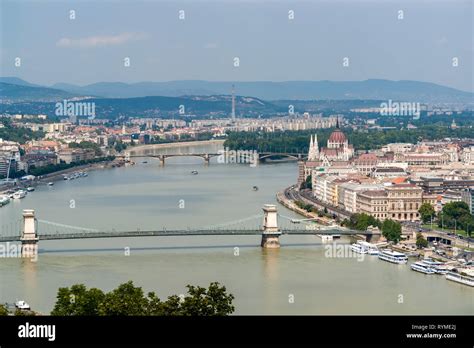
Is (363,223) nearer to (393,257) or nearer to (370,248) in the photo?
(370,248)

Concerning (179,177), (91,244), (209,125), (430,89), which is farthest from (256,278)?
(430,89)

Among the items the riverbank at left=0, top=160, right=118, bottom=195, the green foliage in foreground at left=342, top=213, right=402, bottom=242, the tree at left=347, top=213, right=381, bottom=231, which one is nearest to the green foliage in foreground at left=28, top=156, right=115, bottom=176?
the riverbank at left=0, top=160, right=118, bottom=195

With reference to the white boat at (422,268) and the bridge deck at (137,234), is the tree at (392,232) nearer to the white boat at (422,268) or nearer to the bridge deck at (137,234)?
the bridge deck at (137,234)

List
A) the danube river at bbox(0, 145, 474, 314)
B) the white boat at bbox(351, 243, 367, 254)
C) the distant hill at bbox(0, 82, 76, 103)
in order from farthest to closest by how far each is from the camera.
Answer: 1. the distant hill at bbox(0, 82, 76, 103)
2. the white boat at bbox(351, 243, 367, 254)
3. the danube river at bbox(0, 145, 474, 314)

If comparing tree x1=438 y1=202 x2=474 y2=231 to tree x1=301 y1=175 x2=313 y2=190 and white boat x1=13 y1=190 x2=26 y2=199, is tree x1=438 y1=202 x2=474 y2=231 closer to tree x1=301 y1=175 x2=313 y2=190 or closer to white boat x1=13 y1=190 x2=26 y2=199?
tree x1=301 y1=175 x2=313 y2=190

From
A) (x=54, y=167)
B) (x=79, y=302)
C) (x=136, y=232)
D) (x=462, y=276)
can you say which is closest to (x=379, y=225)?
(x=136, y=232)

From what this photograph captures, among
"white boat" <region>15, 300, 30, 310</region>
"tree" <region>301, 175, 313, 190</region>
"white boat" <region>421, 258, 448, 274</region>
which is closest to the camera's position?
"white boat" <region>15, 300, 30, 310</region>
